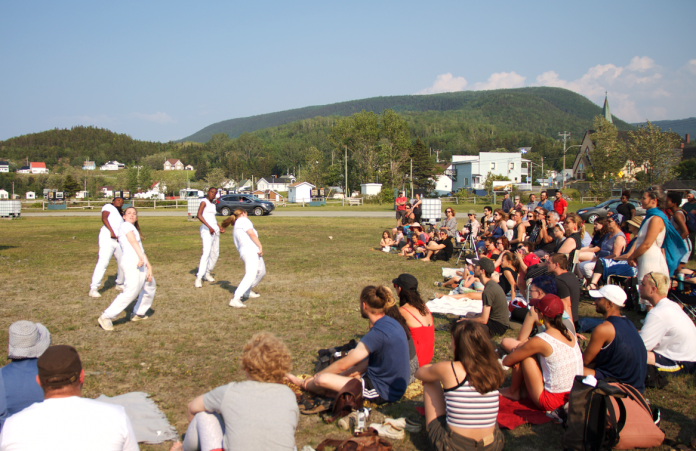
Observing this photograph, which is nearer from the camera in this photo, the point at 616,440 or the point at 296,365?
the point at 616,440

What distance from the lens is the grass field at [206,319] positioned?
430cm

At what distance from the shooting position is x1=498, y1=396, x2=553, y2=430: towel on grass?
3.87m

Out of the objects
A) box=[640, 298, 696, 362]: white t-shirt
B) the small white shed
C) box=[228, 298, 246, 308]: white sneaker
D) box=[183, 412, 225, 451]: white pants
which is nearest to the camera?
box=[183, 412, 225, 451]: white pants

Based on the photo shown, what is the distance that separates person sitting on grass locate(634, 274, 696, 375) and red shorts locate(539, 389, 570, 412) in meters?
1.33

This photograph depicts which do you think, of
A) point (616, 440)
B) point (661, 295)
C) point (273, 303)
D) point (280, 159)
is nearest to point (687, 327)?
point (661, 295)

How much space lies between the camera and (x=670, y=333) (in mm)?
4613

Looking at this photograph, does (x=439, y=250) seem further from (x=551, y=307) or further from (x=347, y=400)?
(x=347, y=400)

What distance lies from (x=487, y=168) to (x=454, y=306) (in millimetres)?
84047

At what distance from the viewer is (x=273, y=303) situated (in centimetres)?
801

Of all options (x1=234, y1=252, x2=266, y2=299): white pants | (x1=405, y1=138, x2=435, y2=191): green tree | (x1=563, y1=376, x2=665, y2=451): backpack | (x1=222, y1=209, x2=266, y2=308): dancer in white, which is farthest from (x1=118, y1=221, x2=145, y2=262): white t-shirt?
(x1=405, y1=138, x2=435, y2=191): green tree

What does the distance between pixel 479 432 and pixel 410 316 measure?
67.6 inches

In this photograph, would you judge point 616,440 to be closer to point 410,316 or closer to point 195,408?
point 410,316

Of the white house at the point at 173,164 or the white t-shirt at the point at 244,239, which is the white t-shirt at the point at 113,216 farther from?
the white house at the point at 173,164

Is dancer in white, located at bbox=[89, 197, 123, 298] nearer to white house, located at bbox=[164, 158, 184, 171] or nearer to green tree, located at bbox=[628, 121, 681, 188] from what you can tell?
green tree, located at bbox=[628, 121, 681, 188]
